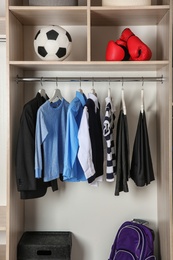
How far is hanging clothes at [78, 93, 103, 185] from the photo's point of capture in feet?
8.41

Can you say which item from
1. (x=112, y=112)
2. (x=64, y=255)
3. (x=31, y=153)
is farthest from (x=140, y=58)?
(x=64, y=255)

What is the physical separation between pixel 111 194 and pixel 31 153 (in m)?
0.78

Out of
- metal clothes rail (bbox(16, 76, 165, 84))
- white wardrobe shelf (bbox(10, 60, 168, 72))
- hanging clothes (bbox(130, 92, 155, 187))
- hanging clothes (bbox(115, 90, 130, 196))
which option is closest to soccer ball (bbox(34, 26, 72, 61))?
white wardrobe shelf (bbox(10, 60, 168, 72))

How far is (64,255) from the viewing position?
2752 millimetres

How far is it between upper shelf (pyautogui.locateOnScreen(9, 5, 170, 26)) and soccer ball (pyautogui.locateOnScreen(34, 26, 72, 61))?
0.43 feet

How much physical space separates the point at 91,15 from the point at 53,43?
339mm

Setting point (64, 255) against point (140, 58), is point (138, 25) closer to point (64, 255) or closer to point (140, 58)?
point (140, 58)

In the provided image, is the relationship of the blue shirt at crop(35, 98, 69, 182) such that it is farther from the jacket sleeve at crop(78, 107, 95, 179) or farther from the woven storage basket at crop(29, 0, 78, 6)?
the woven storage basket at crop(29, 0, 78, 6)

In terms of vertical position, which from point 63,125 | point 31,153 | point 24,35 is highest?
point 24,35

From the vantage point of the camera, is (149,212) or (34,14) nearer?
(34,14)

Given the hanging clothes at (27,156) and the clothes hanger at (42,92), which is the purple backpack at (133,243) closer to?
the hanging clothes at (27,156)

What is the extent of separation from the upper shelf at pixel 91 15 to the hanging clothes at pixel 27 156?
604mm

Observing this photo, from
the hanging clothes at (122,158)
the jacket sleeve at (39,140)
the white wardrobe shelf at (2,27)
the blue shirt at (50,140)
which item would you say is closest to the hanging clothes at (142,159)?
the hanging clothes at (122,158)

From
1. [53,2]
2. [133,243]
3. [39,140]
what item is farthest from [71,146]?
[53,2]
